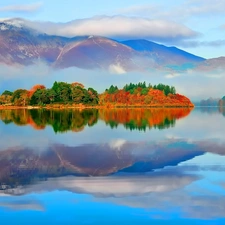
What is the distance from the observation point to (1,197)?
280 inches

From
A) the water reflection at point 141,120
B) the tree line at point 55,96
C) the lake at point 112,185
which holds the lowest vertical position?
the lake at point 112,185

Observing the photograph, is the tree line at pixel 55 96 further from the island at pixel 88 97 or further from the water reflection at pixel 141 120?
the water reflection at pixel 141 120

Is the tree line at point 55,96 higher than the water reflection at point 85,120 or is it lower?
higher

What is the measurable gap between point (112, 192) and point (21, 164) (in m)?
3.82

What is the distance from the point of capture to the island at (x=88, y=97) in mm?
95062

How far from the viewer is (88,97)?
9781 centimetres

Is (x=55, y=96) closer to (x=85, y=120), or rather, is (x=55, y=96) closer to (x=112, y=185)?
(x=85, y=120)

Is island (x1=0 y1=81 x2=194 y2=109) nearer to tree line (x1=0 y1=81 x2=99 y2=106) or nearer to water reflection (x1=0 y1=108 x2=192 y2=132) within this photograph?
tree line (x1=0 y1=81 x2=99 y2=106)

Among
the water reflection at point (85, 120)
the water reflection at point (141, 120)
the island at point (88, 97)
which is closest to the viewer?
the water reflection at point (85, 120)

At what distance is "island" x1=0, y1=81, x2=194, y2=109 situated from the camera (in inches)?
3743

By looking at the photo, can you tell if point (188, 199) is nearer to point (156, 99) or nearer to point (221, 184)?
point (221, 184)

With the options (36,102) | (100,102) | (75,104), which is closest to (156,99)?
(100,102)

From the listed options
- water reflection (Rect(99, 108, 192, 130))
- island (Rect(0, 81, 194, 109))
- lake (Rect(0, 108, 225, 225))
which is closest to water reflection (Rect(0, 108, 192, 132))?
water reflection (Rect(99, 108, 192, 130))

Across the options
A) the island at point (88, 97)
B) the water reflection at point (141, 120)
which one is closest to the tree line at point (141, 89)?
the island at point (88, 97)
